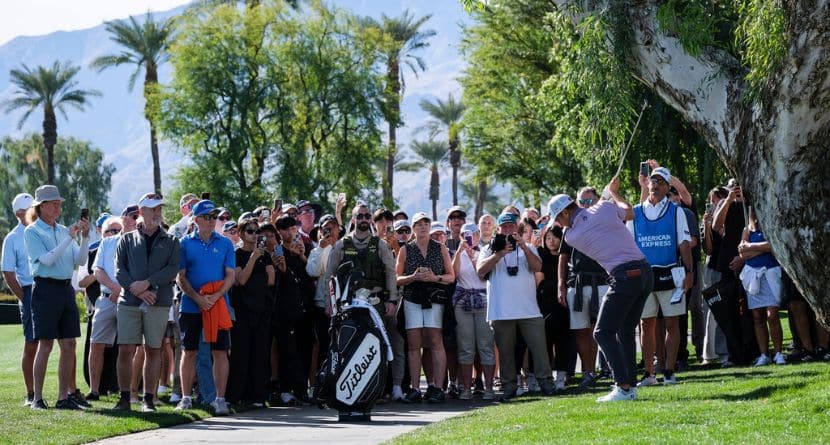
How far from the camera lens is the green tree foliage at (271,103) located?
55906 mm

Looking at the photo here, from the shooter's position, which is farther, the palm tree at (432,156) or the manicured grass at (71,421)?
the palm tree at (432,156)

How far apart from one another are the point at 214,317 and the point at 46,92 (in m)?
58.0

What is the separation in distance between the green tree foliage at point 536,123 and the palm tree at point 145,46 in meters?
21.3

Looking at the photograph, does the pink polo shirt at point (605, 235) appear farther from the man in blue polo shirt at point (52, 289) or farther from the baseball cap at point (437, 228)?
the man in blue polo shirt at point (52, 289)

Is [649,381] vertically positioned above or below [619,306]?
below

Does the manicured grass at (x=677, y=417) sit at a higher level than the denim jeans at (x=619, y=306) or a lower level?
lower

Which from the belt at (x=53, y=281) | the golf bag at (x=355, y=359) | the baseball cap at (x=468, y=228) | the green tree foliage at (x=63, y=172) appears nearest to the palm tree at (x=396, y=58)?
the green tree foliage at (x=63, y=172)

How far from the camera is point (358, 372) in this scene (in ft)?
39.8

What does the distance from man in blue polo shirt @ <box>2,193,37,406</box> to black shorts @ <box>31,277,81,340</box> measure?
0.33m

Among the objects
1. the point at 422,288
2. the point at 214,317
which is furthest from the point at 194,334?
the point at 422,288

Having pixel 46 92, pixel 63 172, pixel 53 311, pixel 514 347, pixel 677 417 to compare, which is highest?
pixel 63 172

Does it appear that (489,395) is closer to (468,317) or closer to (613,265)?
(468,317)

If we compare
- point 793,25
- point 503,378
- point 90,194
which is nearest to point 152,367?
point 503,378

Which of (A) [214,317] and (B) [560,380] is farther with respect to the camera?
(B) [560,380]
